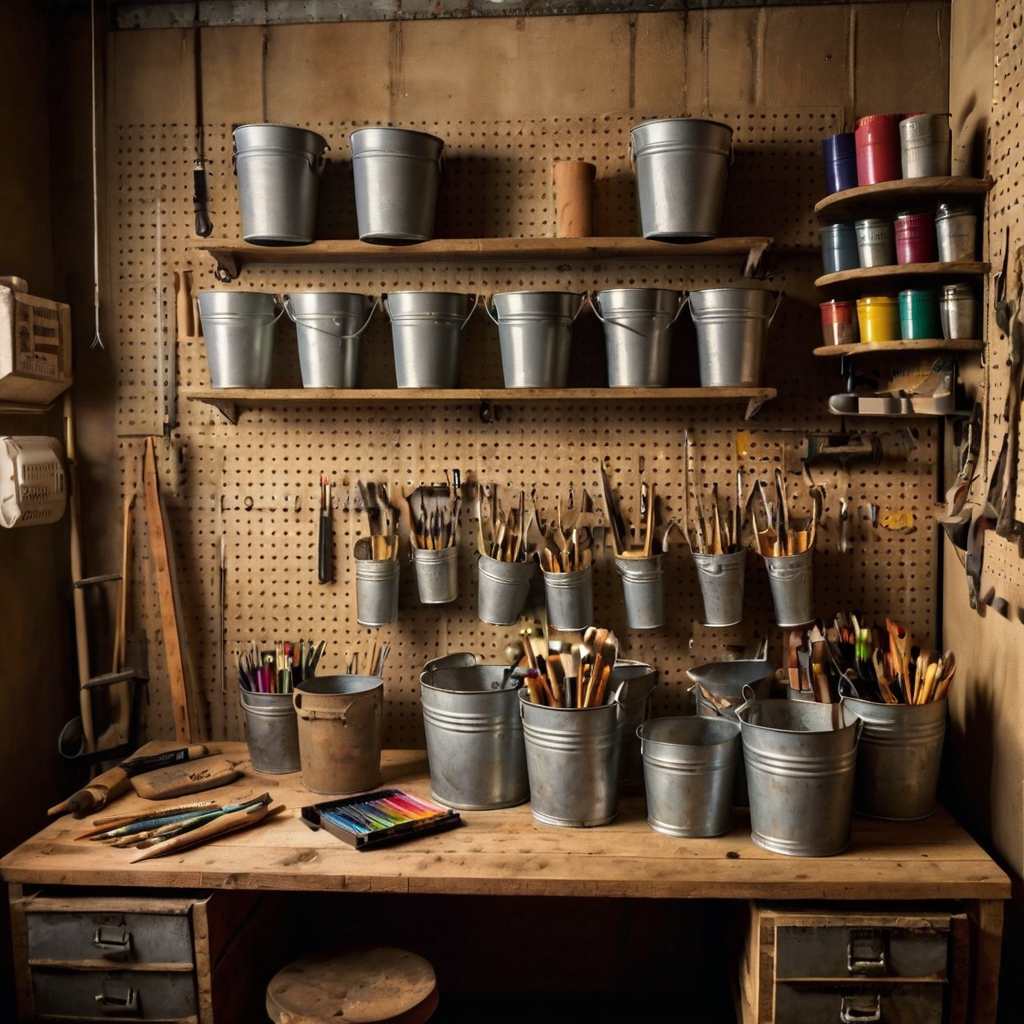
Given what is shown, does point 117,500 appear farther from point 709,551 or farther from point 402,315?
point 709,551

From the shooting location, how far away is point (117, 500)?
3037mm

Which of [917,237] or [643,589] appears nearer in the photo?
[917,237]

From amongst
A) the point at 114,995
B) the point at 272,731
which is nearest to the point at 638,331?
the point at 272,731

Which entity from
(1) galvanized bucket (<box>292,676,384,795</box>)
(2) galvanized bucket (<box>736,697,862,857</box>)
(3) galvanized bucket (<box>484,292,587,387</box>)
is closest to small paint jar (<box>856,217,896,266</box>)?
(3) galvanized bucket (<box>484,292,587,387</box>)

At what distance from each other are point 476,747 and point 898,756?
1.05m

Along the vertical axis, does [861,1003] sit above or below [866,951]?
below

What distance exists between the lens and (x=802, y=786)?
7.27ft

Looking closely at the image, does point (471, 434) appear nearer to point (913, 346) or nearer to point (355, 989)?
point (913, 346)

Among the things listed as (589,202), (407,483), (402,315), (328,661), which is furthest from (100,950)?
(589,202)

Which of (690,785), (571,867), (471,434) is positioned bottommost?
(571,867)

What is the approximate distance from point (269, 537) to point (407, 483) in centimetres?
47

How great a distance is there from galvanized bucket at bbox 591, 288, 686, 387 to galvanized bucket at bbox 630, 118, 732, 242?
176mm

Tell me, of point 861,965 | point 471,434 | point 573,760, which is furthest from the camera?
point 471,434

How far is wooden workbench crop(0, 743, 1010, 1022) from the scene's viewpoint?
2129mm
